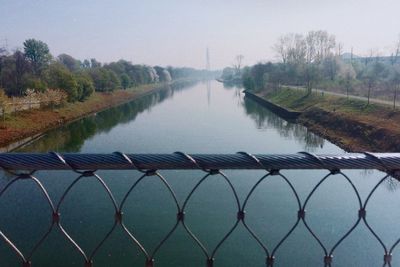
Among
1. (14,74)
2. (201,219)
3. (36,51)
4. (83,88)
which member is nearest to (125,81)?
(36,51)

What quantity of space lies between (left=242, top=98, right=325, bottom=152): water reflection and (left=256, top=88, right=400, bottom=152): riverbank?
0.72 metres

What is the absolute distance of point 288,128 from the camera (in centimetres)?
2838

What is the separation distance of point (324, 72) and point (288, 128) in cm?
2348

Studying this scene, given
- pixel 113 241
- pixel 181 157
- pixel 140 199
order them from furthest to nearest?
pixel 140 199 < pixel 113 241 < pixel 181 157

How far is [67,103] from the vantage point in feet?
116

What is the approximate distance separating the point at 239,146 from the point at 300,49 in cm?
4503

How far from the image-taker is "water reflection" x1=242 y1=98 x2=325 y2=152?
900 inches

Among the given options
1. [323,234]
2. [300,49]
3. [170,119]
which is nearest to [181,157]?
[323,234]

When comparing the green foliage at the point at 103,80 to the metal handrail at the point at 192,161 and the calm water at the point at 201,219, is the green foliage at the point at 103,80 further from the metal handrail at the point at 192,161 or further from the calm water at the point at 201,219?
the metal handrail at the point at 192,161

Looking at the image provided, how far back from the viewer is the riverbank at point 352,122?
1939 cm

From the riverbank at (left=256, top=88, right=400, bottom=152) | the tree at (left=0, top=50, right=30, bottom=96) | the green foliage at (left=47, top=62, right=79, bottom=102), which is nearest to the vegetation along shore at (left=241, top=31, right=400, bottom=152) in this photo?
the riverbank at (left=256, top=88, right=400, bottom=152)

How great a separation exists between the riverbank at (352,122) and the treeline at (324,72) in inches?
98.0

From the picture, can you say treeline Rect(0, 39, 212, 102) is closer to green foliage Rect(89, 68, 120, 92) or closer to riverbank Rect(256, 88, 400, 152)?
green foliage Rect(89, 68, 120, 92)

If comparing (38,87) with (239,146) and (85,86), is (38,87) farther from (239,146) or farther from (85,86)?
(239,146)
